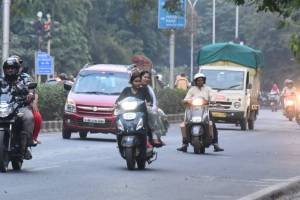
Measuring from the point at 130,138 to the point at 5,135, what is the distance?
224 cm

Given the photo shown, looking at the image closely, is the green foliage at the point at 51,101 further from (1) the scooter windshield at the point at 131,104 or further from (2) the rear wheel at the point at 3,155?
(2) the rear wheel at the point at 3,155

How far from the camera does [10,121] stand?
14.8m

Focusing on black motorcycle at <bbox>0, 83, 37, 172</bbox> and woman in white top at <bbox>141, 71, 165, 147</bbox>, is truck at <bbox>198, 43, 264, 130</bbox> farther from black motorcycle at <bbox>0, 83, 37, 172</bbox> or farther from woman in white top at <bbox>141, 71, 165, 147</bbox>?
black motorcycle at <bbox>0, 83, 37, 172</bbox>

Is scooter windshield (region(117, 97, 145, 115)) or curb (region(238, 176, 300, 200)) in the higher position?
scooter windshield (region(117, 97, 145, 115))

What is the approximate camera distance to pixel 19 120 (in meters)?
14.9

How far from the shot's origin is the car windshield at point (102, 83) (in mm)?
26156

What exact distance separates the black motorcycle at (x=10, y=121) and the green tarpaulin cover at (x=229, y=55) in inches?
928

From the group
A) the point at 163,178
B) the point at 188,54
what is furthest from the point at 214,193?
the point at 188,54

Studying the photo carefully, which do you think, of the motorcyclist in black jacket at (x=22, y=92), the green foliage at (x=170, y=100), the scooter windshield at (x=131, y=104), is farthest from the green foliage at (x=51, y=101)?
the motorcyclist in black jacket at (x=22, y=92)

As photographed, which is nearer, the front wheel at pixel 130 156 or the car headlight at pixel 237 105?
the front wheel at pixel 130 156

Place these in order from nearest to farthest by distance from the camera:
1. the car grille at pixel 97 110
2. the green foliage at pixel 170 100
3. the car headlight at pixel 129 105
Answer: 1. the car headlight at pixel 129 105
2. the car grille at pixel 97 110
3. the green foliage at pixel 170 100

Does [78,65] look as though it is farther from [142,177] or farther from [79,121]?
[142,177]

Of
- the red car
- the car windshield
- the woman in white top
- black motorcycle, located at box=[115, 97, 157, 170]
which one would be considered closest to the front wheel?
black motorcycle, located at box=[115, 97, 157, 170]

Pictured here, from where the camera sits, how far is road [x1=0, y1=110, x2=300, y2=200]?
41.4ft
